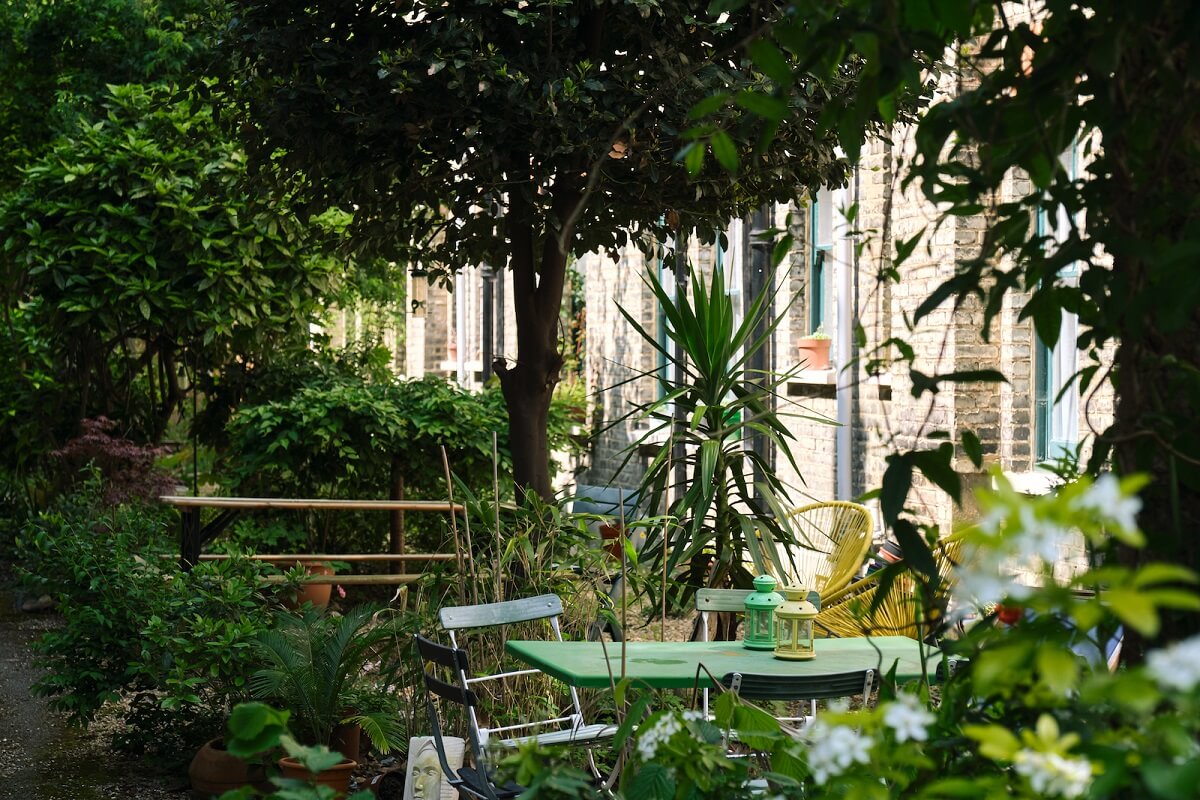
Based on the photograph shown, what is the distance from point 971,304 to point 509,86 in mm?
3000

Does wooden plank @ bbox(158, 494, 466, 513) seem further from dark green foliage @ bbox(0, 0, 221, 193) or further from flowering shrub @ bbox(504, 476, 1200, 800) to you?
flowering shrub @ bbox(504, 476, 1200, 800)

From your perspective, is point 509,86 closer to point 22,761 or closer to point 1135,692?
point 22,761

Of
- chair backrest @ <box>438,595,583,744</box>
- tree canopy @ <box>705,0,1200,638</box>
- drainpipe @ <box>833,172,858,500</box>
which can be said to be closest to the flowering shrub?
tree canopy @ <box>705,0,1200,638</box>

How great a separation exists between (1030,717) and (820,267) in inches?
285

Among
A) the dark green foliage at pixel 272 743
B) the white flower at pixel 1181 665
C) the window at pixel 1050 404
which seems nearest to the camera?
the white flower at pixel 1181 665

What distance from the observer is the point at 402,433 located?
873 centimetres

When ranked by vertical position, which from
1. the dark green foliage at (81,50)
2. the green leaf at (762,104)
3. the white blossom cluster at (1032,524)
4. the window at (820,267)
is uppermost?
the dark green foliage at (81,50)

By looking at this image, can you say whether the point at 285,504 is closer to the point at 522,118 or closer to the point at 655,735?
the point at 522,118

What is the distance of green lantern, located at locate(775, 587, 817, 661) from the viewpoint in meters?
3.96

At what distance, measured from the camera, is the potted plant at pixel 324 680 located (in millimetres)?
4645

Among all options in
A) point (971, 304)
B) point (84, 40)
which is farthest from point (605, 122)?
point (84, 40)

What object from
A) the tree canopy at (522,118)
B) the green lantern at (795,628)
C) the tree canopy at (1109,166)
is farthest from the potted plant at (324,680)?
the tree canopy at (1109,166)

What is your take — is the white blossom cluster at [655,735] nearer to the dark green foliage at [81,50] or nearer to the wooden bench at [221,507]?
the wooden bench at [221,507]

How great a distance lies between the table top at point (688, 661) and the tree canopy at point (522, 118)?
1.55 m
